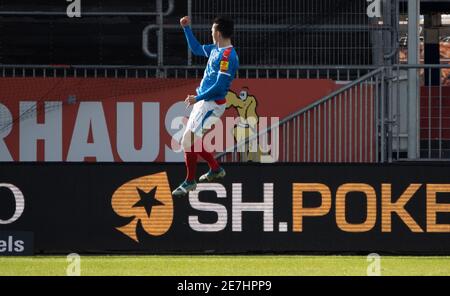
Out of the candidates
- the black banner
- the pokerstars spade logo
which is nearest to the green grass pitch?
the black banner

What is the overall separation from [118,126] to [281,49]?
2.82 m

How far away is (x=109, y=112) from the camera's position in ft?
65.0

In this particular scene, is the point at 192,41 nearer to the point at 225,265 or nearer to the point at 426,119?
the point at 225,265

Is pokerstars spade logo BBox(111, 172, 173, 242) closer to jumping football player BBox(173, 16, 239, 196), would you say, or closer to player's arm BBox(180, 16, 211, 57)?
jumping football player BBox(173, 16, 239, 196)

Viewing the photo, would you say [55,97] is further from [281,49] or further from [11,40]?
[281,49]

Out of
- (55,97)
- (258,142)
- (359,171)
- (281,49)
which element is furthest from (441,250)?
(55,97)

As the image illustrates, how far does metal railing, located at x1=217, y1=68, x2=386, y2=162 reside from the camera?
18906 millimetres

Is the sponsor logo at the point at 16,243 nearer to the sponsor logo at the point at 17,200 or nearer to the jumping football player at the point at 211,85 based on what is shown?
the sponsor logo at the point at 17,200

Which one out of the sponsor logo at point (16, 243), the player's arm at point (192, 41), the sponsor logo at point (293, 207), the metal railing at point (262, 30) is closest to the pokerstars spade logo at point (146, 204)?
the sponsor logo at point (293, 207)

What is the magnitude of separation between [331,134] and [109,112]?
3347 mm

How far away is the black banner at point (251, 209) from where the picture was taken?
17.7 meters

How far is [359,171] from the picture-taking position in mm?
17766

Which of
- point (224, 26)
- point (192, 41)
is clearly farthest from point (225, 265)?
point (224, 26)

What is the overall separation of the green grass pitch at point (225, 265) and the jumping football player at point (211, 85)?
1.05m
